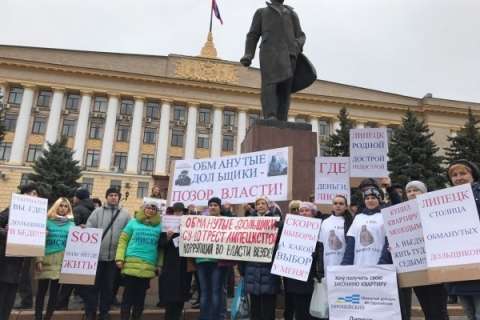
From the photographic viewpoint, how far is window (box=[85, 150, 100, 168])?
1556 inches

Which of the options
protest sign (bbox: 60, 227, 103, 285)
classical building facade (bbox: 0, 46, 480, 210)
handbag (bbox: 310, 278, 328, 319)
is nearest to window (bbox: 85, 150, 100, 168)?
classical building facade (bbox: 0, 46, 480, 210)

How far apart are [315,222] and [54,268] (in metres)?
2.92

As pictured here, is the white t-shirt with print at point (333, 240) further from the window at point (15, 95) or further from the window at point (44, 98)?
the window at point (15, 95)

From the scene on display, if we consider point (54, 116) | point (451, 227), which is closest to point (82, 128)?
point (54, 116)

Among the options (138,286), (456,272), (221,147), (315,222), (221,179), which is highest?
(221,147)

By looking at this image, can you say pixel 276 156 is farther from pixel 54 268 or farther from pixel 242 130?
pixel 242 130

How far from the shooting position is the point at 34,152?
38.8 metres

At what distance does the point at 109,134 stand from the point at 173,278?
123ft

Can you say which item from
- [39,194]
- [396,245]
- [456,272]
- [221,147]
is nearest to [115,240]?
[39,194]

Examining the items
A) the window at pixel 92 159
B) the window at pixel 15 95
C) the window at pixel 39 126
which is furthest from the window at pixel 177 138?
the window at pixel 15 95

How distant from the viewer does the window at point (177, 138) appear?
41844mm

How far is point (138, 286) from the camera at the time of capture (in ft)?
16.1

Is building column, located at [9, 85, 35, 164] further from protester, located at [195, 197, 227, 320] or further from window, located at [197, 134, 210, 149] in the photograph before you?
protester, located at [195, 197, 227, 320]

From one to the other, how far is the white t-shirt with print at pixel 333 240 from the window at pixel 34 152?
38714 mm
